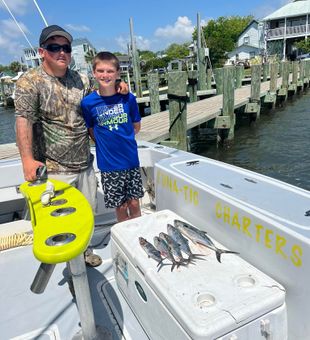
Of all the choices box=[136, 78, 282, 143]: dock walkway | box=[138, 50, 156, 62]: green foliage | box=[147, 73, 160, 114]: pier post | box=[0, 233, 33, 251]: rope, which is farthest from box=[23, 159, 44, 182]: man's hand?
box=[138, 50, 156, 62]: green foliage

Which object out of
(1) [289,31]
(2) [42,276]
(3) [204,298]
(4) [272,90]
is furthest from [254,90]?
(1) [289,31]

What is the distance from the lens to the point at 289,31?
147 feet

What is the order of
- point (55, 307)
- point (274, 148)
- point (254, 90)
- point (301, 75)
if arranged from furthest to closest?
point (301, 75), point (254, 90), point (274, 148), point (55, 307)

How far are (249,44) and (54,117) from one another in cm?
6326

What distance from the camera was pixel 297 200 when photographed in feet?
6.20

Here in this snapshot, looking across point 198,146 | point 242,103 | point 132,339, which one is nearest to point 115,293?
point 132,339

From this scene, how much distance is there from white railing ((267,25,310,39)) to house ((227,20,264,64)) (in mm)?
5430

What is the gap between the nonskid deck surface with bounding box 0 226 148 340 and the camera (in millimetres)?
2133

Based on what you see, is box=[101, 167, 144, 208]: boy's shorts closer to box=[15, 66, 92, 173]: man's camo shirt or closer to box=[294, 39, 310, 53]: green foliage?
box=[15, 66, 92, 173]: man's camo shirt

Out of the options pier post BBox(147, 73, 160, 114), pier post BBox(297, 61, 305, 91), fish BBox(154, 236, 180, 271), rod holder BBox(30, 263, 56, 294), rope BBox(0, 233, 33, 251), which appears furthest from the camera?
pier post BBox(297, 61, 305, 91)

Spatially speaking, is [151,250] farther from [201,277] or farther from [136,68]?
[136,68]

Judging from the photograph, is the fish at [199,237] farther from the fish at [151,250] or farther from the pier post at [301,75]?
the pier post at [301,75]

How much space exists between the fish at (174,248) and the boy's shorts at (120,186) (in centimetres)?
69

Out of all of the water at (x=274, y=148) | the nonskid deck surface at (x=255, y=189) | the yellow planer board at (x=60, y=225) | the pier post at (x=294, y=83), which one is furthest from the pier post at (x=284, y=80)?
the yellow planer board at (x=60, y=225)
